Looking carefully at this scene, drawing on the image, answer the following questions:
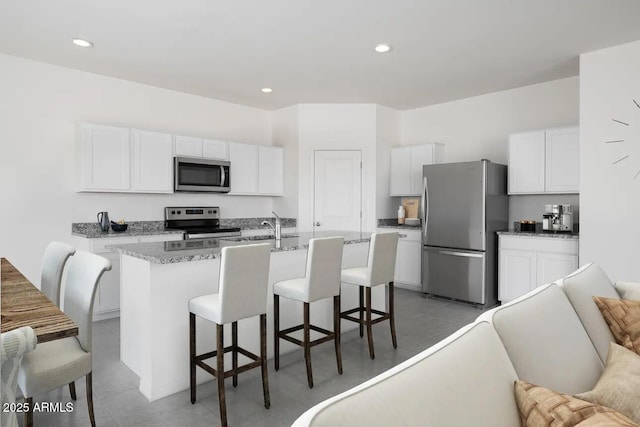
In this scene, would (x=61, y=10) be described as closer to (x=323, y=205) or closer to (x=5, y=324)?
(x=5, y=324)

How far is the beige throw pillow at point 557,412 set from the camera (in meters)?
0.88

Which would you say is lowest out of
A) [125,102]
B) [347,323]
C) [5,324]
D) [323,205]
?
[347,323]

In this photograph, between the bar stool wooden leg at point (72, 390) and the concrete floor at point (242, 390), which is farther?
the bar stool wooden leg at point (72, 390)

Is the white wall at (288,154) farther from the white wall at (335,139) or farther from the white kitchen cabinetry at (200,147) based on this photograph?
the white kitchen cabinetry at (200,147)

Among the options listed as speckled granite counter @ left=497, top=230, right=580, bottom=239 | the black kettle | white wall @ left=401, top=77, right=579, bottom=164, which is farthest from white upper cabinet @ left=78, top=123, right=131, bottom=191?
speckled granite counter @ left=497, top=230, right=580, bottom=239

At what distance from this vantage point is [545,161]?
457cm

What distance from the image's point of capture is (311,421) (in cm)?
66

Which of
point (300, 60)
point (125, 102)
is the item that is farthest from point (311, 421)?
point (125, 102)

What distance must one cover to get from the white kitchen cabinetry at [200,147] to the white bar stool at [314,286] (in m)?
2.79

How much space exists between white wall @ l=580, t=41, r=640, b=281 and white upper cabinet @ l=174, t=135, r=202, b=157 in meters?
4.40

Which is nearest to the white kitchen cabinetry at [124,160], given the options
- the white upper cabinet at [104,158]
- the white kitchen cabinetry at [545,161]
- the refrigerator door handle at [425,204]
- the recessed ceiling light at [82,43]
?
the white upper cabinet at [104,158]

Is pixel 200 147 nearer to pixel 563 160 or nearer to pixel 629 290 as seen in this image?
pixel 563 160

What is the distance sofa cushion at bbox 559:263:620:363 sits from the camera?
1.60 meters

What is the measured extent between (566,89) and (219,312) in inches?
188
